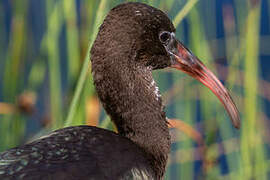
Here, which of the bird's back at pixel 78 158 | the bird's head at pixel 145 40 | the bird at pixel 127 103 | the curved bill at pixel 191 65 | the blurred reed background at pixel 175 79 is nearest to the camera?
the bird's back at pixel 78 158

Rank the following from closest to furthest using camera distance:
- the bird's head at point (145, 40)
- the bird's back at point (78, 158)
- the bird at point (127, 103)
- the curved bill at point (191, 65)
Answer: the bird's back at point (78, 158) < the bird at point (127, 103) < the bird's head at point (145, 40) < the curved bill at point (191, 65)

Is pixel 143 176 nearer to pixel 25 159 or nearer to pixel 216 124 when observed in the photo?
pixel 25 159

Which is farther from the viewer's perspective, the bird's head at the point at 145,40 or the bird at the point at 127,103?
the bird's head at the point at 145,40

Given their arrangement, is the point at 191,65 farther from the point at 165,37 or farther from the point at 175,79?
the point at 175,79

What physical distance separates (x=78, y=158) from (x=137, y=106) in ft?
1.07

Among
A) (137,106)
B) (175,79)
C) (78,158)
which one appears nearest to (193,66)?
(137,106)

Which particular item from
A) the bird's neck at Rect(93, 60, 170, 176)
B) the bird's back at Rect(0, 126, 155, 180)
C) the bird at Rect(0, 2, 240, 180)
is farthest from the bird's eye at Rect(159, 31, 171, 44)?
the bird's back at Rect(0, 126, 155, 180)

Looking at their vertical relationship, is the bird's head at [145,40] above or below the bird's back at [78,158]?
above

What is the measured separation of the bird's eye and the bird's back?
315 mm

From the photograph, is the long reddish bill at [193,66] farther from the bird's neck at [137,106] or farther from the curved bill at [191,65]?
the bird's neck at [137,106]

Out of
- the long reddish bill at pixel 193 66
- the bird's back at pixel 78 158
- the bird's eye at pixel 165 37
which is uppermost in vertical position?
the bird's eye at pixel 165 37

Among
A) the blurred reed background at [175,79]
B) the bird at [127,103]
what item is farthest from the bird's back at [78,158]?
the blurred reed background at [175,79]

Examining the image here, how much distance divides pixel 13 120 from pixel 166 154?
2.54 ft

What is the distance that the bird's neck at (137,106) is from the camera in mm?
1687
